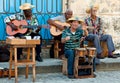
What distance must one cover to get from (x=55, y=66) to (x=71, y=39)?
89 centimetres

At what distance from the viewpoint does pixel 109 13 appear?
38.1ft

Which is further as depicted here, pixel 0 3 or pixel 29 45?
pixel 0 3

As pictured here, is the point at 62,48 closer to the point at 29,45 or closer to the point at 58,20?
the point at 58,20

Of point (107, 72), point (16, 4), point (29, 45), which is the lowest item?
point (107, 72)

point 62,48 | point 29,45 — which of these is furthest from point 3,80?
point 62,48

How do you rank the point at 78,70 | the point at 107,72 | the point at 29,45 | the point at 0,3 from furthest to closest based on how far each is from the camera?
the point at 0,3 < the point at 107,72 < the point at 78,70 < the point at 29,45

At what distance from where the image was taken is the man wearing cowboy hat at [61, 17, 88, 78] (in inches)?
368

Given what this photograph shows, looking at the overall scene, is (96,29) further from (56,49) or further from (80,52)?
(80,52)

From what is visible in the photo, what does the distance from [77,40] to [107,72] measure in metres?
1.31

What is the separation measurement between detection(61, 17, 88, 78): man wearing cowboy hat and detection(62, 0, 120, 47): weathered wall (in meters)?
1.92

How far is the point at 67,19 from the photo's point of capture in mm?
10453

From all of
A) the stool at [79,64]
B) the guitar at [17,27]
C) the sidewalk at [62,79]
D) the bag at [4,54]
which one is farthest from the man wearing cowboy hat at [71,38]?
the bag at [4,54]

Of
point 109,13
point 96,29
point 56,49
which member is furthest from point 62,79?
point 109,13

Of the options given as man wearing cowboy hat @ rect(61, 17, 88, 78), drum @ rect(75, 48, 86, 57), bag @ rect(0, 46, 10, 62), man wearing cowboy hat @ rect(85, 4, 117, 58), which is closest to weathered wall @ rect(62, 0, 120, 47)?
man wearing cowboy hat @ rect(85, 4, 117, 58)
